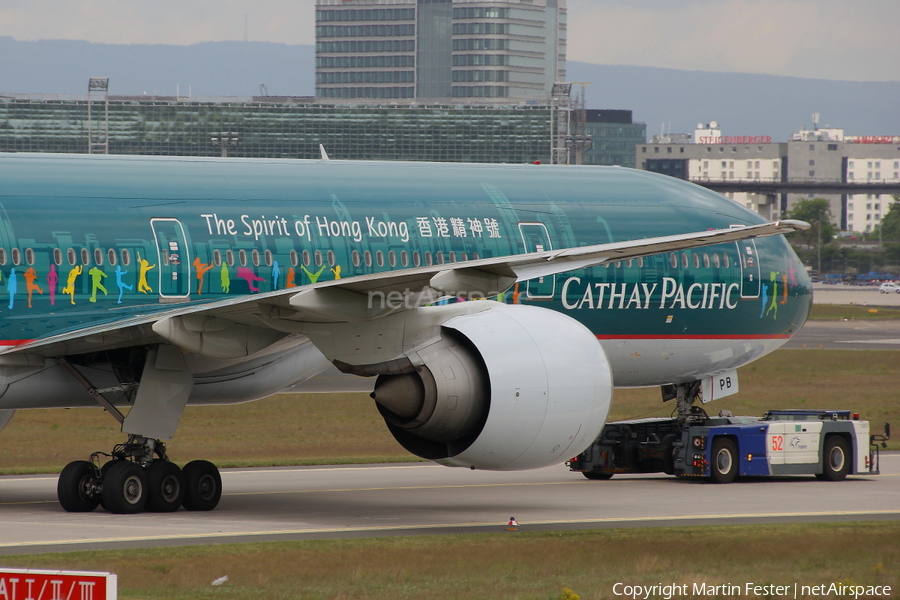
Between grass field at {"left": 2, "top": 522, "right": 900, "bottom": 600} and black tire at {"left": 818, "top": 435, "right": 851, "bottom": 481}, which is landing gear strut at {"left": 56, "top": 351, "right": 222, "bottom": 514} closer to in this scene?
grass field at {"left": 2, "top": 522, "right": 900, "bottom": 600}

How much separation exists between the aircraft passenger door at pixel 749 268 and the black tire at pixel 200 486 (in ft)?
34.5

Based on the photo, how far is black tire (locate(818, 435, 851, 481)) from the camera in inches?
978

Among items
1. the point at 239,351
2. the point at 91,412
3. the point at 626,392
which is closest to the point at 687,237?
the point at 239,351

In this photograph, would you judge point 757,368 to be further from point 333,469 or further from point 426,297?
point 426,297

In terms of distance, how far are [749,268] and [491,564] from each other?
1179 cm

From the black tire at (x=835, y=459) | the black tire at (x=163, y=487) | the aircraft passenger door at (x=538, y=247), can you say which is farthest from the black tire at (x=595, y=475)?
the black tire at (x=163, y=487)

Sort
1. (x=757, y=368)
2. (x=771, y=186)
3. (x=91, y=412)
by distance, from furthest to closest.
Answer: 1. (x=771, y=186)
2. (x=757, y=368)
3. (x=91, y=412)

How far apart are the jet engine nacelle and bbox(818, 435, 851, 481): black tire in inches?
385

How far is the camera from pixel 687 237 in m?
14.5

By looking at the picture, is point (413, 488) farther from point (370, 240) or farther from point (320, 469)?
point (370, 240)

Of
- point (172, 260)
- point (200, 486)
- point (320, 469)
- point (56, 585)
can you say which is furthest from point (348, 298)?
point (320, 469)

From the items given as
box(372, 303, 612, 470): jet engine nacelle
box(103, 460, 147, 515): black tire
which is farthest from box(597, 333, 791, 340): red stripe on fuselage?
box(103, 460, 147, 515): black tire

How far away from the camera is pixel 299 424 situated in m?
35.3

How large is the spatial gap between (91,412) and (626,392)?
1775cm
